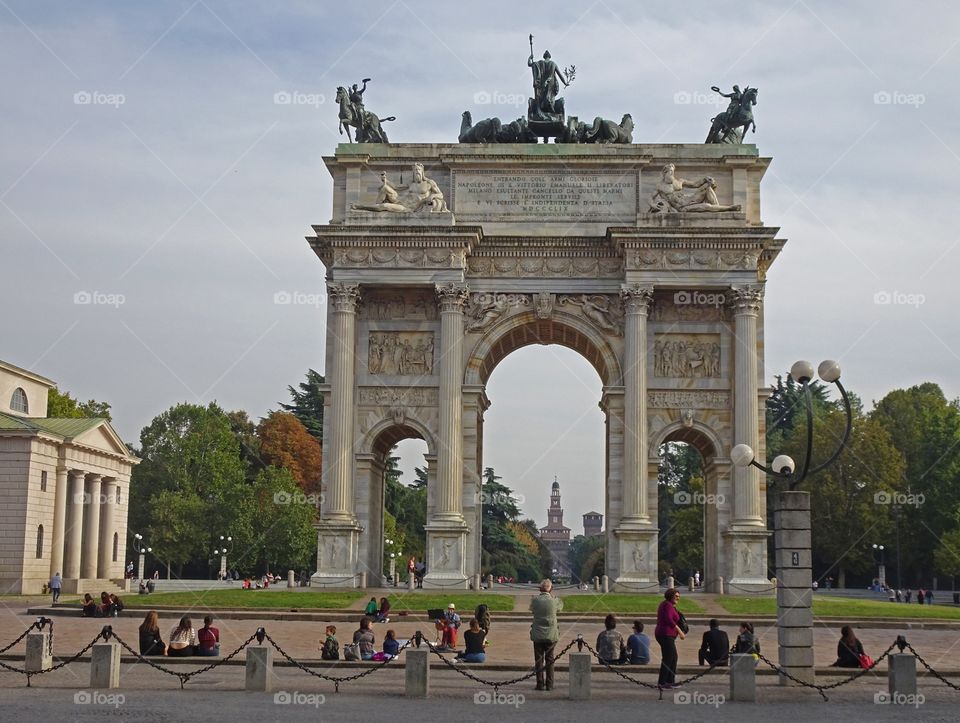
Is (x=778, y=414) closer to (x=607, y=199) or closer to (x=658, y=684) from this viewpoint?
(x=607, y=199)

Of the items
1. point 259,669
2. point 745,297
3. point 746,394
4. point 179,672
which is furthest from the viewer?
point 745,297

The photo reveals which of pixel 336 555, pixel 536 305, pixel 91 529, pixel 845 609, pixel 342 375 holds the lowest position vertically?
pixel 845 609

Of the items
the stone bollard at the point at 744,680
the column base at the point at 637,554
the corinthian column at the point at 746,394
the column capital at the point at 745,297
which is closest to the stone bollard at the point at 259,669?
the stone bollard at the point at 744,680

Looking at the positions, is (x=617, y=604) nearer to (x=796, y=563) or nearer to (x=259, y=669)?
(x=796, y=563)

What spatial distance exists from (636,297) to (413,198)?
957 centimetres

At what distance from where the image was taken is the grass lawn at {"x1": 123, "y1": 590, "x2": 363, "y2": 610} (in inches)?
1529

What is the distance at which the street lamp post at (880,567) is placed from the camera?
80188mm

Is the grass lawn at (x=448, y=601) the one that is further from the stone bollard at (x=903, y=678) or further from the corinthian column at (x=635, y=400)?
the stone bollard at (x=903, y=678)

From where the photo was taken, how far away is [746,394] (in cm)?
4666

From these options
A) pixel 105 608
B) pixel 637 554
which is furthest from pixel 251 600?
pixel 637 554

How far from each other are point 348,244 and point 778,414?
66.6 m

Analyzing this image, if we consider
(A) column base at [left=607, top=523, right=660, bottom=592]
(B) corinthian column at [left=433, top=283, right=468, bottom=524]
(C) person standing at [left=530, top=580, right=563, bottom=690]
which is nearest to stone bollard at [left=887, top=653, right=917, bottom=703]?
(C) person standing at [left=530, top=580, right=563, bottom=690]

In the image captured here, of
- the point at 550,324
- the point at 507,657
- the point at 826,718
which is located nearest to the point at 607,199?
the point at 550,324

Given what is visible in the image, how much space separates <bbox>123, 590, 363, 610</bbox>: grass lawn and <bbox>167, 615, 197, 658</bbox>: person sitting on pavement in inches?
499
